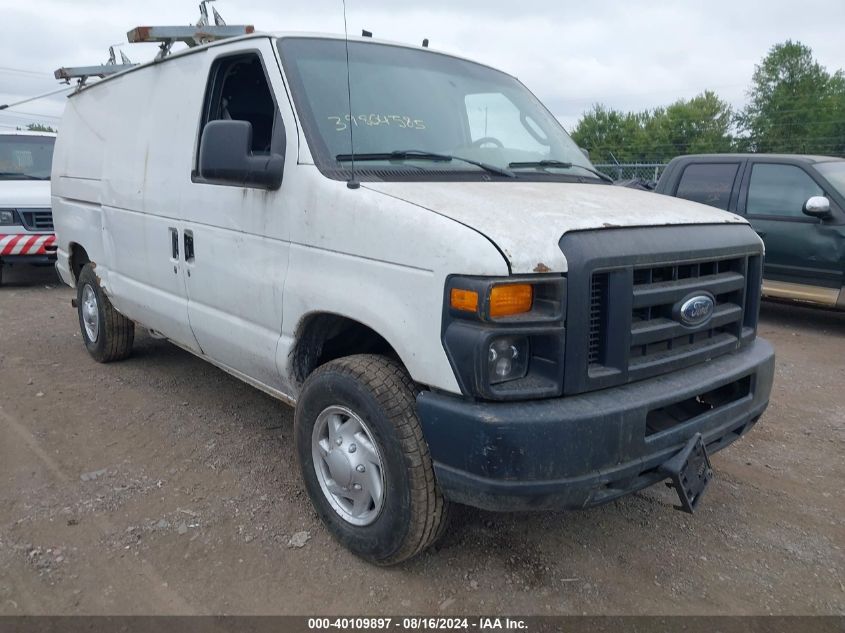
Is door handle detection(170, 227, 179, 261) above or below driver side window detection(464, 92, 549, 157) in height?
below

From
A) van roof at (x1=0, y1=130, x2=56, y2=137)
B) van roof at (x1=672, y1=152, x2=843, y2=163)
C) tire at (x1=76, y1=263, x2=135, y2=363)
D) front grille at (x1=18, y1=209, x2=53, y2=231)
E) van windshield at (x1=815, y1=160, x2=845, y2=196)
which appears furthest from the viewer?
van roof at (x1=0, y1=130, x2=56, y2=137)

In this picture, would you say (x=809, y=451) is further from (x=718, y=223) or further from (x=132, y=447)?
(x=132, y=447)

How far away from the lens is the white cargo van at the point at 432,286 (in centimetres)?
237

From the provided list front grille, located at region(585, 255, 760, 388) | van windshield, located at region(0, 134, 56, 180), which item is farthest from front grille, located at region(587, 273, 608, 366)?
van windshield, located at region(0, 134, 56, 180)

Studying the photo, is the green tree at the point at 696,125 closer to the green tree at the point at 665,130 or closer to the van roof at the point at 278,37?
the green tree at the point at 665,130

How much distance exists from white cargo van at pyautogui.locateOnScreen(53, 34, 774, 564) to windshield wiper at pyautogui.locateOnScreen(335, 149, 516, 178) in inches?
0.5

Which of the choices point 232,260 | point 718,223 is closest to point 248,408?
point 232,260

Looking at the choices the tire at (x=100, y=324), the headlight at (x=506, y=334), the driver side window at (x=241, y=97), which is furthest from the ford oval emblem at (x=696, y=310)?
the tire at (x=100, y=324)

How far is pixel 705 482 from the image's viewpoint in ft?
8.93

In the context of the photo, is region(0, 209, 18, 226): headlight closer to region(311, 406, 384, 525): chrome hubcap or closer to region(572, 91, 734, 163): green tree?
region(311, 406, 384, 525): chrome hubcap

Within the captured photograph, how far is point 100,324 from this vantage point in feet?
18.0

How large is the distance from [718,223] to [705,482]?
1.12m

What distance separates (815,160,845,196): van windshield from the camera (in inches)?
272

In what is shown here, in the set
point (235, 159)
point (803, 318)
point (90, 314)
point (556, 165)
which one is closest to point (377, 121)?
point (235, 159)
